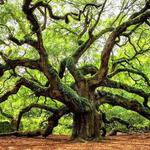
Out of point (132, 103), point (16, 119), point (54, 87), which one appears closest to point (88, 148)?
point (54, 87)

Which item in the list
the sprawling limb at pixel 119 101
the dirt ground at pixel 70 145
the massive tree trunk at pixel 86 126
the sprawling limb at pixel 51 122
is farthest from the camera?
the sprawling limb at pixel 119 101

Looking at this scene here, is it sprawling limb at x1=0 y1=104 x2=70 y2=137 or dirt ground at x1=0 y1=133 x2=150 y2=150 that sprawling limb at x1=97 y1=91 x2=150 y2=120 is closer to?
sprawling limb at x1=0 y1=104 x2=70 y2=137

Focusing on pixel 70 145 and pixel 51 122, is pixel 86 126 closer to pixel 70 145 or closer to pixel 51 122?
pixel 51 122

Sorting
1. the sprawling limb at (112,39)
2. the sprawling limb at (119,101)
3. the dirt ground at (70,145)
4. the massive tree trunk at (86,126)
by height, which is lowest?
the dirt ground at (70,145)

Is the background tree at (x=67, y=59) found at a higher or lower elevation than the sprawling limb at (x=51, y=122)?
higher

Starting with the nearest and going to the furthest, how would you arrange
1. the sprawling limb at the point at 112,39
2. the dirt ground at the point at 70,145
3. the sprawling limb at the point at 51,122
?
the dirt ground at the point at 70,145 → the sprawling limb at the point at 112,39 → the sprawling limb at the point at 51,122

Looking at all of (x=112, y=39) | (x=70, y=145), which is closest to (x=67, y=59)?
(x=112, y=39)

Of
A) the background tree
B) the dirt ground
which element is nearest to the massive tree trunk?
the background tree

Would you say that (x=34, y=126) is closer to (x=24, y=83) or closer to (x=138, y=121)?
(x=138, y=121)

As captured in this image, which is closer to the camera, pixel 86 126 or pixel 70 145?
pixel 70 145

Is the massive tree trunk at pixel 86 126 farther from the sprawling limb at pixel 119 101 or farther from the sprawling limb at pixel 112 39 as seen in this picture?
the sprawling limb at pixel 112 39

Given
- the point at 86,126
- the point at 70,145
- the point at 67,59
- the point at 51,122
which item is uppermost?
the point at 67,59

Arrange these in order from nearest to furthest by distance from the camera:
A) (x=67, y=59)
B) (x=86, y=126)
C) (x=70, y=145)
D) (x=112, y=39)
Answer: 1. (x=70, y=145)
2. (x=112, y=39)
3. (x=86, y=126)
4. (x=67, y=59)

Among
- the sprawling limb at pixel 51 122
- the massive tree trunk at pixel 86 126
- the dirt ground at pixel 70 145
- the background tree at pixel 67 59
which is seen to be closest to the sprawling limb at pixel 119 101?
the background tree at pixel 67 59
